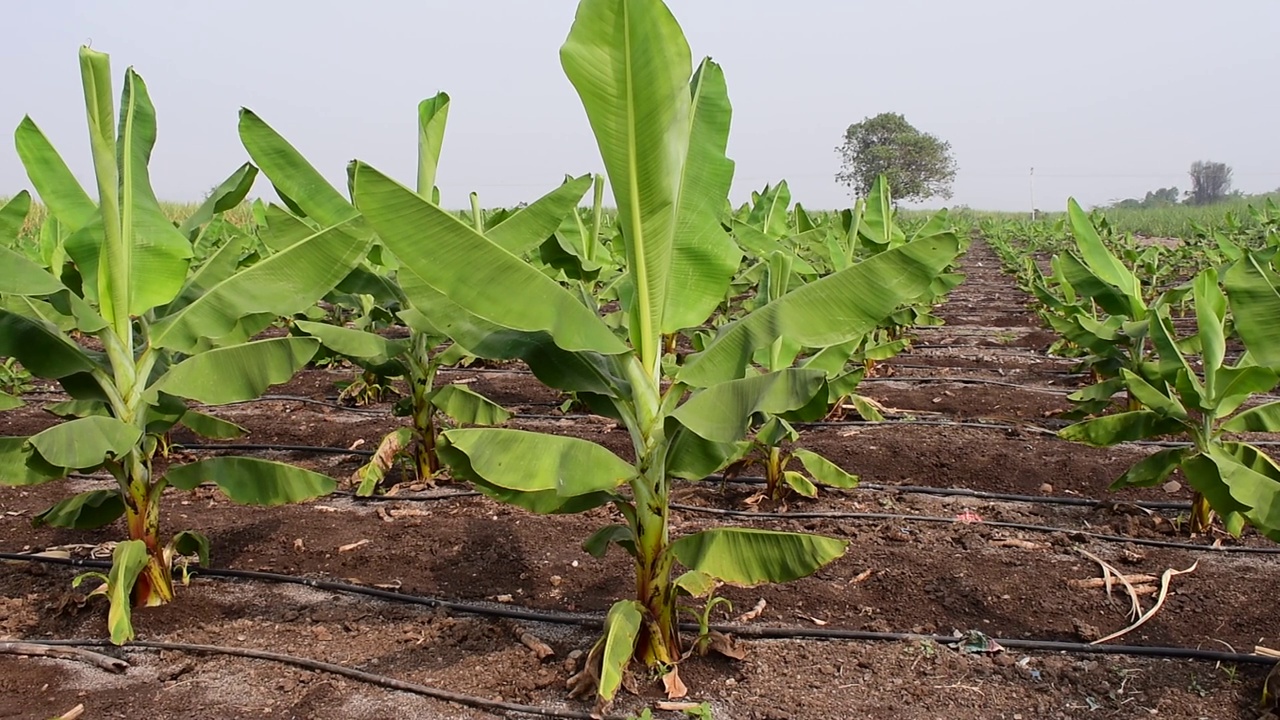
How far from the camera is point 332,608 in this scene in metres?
3.39

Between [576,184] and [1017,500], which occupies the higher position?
[576,184]

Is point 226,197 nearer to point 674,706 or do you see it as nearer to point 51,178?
point 51,178

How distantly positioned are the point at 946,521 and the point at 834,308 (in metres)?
2.13

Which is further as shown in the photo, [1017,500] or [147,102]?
[1017,500]

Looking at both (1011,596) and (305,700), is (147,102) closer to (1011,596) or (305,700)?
(305,700)

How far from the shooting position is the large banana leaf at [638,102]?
2.13 m

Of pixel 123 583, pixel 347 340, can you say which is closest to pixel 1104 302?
pixel 347 340

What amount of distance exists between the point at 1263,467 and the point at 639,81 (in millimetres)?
2528

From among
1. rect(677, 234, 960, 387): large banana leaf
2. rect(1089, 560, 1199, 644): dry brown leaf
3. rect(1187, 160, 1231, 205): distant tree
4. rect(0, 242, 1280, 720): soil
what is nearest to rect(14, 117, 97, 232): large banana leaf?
rect(0, 242, 1280, 720): soil

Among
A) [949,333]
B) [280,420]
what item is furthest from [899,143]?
[280,420]

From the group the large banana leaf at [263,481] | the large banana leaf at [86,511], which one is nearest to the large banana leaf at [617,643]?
the large banana leaf at [263,481]

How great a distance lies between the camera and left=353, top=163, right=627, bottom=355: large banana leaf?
207 cm

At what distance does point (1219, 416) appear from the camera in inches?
130

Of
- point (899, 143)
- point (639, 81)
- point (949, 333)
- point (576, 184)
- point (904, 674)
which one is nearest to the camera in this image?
point (639, 81)
